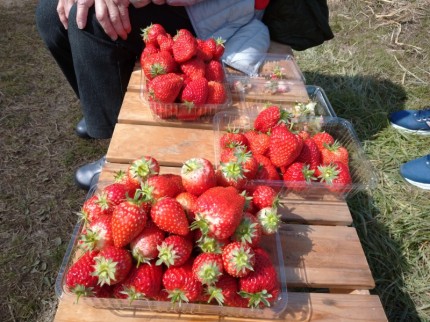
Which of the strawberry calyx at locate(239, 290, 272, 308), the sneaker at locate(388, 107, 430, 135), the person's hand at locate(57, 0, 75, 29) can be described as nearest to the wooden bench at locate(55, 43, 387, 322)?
the strawberry calyx at locate(239, 290, 272, 308)

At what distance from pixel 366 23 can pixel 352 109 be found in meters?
1.24

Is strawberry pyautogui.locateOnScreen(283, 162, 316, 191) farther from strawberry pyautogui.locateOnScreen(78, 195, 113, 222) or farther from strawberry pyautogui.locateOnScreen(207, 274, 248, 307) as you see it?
strawberry pyautogui.locateOnScreen(78, 195, 113, 222)

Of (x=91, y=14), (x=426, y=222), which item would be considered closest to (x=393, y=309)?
(x=426, y=222)

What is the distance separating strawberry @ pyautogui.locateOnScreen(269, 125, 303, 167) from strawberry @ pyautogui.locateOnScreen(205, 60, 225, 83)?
0.40 meters

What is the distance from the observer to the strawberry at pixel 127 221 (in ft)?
2.38

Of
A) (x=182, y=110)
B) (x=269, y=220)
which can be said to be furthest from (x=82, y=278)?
(x=182, y=110)

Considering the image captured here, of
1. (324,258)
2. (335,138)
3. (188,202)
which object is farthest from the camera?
(335,138)

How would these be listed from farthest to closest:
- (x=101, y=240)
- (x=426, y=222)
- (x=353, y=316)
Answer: (x=426, y=222) → (x=353, y=316) → (x=101, y=240)

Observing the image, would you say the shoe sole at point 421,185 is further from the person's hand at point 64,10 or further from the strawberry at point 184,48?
the person's hand at point 64,10

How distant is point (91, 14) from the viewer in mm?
1326

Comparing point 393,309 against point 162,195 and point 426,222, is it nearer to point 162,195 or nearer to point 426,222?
point 426,222

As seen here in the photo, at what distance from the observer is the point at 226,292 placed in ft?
2.46

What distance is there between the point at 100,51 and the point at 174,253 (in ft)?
3.16

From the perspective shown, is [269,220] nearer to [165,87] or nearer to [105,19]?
A: [165,87]
